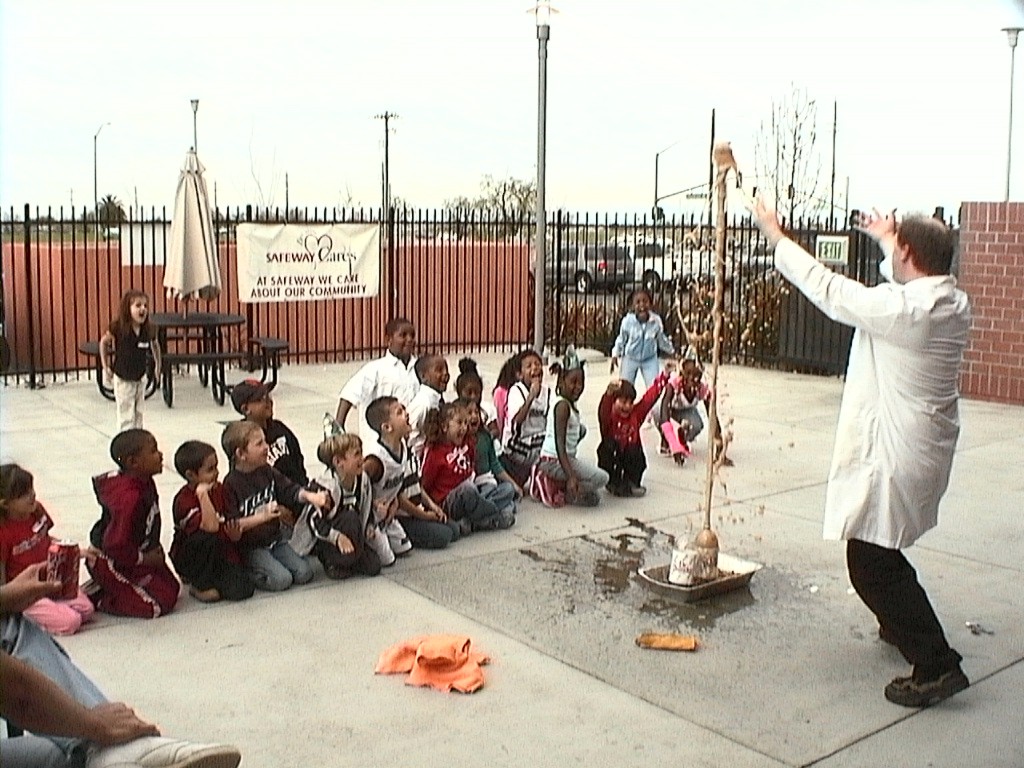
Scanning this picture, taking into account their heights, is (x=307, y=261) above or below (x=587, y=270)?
above

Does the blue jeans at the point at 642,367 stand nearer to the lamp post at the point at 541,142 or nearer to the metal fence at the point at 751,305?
the metal fence at the point at 751,305

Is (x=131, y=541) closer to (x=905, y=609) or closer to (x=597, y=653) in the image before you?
(x=597, y=653)

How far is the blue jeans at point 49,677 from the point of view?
10.2 ft

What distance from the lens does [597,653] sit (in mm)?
5000

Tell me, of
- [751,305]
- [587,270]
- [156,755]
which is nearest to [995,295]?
[751,305]

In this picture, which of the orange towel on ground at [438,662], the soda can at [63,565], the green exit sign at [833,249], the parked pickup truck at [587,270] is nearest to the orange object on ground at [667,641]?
the orange towel on ground at [438,662]

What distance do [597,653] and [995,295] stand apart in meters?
8.74

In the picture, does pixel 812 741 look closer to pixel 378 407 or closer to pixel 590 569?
pixel 590 569

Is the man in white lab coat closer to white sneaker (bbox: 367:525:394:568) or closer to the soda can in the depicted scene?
white sneaker (bbox: 367:525:394:568)

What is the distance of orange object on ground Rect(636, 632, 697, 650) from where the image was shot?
504 cm

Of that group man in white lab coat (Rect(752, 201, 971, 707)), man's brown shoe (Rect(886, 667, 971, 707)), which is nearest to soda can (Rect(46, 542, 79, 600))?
man in white lab coat (Rect(752, 201, 971, 707))

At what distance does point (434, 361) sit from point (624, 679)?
129 inches

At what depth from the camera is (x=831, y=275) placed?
4461mm

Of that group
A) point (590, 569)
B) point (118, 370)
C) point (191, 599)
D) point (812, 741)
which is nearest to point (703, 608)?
point (590, 569)
